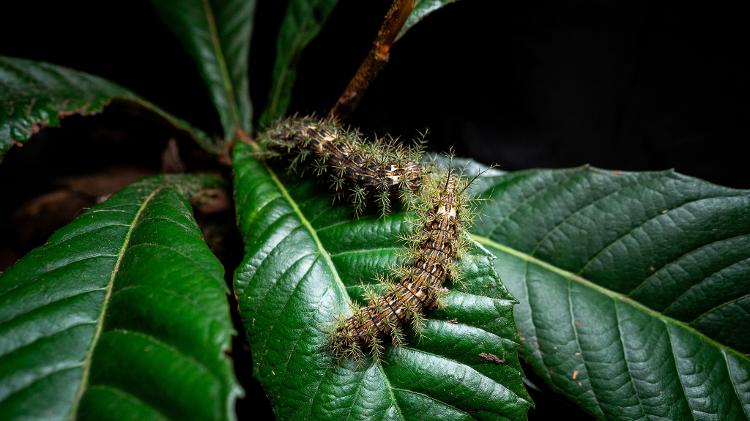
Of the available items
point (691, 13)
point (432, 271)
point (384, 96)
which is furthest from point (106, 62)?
→ point (691, 13)

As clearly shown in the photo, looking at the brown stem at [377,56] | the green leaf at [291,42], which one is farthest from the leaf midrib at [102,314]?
the green leaf at [291,42]

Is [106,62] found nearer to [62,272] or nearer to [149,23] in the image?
[149,23]

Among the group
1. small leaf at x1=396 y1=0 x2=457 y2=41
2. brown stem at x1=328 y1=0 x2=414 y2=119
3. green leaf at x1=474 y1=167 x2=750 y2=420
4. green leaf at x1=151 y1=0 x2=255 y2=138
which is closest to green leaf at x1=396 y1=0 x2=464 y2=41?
small leaf at x1=396 y1=0 x2=457 y2=41

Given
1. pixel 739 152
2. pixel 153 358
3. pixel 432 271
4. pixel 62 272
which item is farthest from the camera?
pixel 739 152

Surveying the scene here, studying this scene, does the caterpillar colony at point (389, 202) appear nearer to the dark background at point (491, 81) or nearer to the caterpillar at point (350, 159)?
the caterpillar at point (350, 159)

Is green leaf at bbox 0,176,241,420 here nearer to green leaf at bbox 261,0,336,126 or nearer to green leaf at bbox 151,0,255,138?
green leaf at bbox 261,0,336,126

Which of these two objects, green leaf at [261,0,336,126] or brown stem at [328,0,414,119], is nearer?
brown stem at [328,0,414,119]

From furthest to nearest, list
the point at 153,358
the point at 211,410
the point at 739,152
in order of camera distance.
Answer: the point at 739,152
the point at 153,358
the point at 211,410
